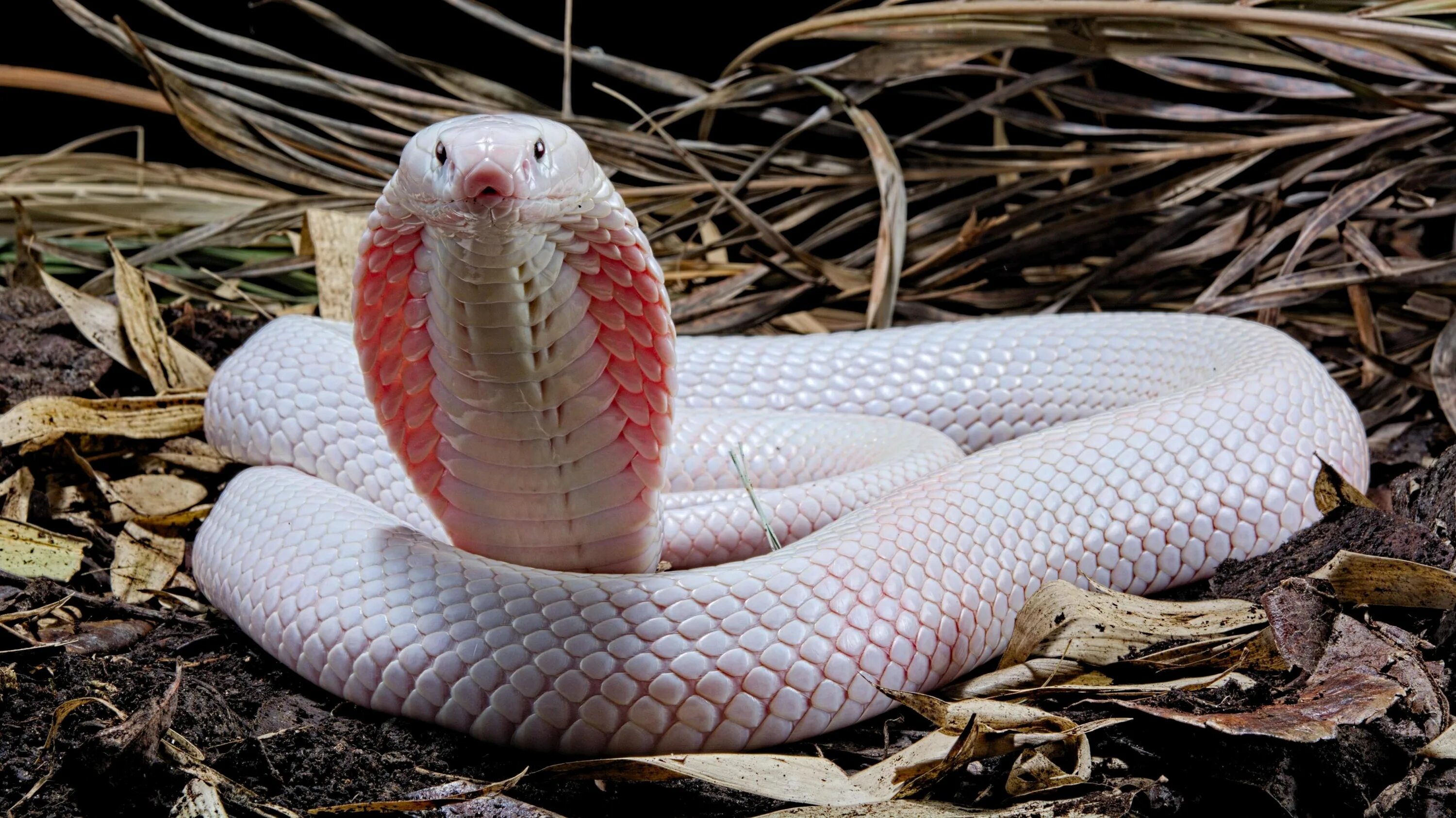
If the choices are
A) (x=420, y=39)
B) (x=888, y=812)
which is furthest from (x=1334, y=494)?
(x=420, y=39)

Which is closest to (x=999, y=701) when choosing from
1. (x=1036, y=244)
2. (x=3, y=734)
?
(x=3, y=734)

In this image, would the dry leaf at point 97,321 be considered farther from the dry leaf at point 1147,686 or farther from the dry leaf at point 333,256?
the dry leaf at point 1147,686

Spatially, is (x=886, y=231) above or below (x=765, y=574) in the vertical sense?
above

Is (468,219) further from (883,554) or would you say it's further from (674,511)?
(674,511)

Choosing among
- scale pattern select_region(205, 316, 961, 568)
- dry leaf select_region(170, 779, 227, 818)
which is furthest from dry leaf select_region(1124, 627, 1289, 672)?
dry leaf select_region(170, 779, 227, 818)

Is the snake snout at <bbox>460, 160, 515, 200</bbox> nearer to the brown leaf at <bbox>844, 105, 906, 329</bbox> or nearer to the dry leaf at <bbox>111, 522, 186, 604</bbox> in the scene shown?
the dry leaf at <bbox>111, 522, 186, 604</bbox>

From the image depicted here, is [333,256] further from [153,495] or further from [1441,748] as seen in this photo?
[1441,748]

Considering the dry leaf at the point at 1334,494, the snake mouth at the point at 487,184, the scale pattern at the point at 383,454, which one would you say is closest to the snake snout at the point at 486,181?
the snake mouth at the point at 487,184
